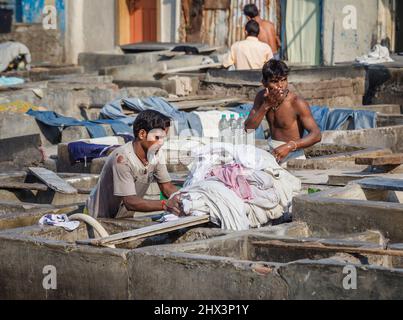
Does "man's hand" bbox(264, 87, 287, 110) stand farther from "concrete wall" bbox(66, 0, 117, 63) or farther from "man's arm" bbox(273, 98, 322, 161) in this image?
"concrete wall" bbox(66, 0, 117, 63)

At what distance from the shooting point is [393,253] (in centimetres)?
707

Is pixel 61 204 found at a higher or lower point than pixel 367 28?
lower

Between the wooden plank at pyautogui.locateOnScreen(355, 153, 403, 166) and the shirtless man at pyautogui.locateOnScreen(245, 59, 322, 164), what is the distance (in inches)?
18.7

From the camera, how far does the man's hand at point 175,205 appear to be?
8.38m

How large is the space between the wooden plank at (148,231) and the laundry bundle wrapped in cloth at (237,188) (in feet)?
0.42

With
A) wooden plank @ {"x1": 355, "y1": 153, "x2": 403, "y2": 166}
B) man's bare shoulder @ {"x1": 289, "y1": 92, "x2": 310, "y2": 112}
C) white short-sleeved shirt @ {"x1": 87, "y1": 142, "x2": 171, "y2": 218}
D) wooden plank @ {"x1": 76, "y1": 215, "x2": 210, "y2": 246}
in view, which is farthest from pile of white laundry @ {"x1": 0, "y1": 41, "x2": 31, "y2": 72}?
wooden plank @ {"x1": 76, "y1": 215, "x2": 210, "y2": 246}

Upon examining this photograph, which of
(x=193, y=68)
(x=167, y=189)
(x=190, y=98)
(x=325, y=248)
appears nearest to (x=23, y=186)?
(x=167, y=189)

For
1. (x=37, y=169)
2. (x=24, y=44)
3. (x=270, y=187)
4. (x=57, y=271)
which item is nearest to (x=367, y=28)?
(x=24, y=44)

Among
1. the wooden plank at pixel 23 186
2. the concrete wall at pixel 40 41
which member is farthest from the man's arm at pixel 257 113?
the concrete wall at pixel 40 41

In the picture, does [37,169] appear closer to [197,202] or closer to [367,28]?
[197,202]

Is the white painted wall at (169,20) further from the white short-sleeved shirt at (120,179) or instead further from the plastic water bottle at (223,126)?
the white short-sleeved shirt at (120,179)

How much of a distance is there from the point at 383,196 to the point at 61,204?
118 inches

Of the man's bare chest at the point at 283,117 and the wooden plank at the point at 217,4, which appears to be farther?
the wooden plank at the point at 217,4

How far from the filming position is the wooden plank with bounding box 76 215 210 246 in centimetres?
766
